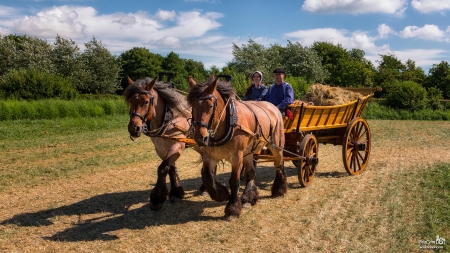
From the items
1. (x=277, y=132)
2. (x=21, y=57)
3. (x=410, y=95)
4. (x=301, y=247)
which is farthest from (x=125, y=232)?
(x=21, y=57)

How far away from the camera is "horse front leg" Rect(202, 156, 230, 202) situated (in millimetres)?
5402

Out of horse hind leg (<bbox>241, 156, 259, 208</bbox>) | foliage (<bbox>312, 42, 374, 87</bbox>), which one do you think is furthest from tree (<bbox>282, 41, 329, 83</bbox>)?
horse hind leg (<bbox>241, 156, 259, 208</bbox>)

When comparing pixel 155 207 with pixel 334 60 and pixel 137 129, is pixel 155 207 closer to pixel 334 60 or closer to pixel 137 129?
pixel 137 129

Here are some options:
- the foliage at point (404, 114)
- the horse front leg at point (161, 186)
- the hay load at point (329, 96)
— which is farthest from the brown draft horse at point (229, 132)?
the foliage at point (404, 114)

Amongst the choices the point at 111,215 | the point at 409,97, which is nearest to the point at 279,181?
the point at 111,215

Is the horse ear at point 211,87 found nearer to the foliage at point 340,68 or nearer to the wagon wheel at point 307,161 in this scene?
the wagon wheel at point 307,161

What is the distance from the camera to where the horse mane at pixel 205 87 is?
4938mm

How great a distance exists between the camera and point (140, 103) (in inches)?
217

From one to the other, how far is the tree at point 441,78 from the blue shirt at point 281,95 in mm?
37422

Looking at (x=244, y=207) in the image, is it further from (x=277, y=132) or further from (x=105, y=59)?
(x=105, y=59)

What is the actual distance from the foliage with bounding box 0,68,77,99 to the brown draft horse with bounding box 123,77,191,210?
2103cm

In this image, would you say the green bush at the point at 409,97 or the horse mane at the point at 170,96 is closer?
the horse mane at the point at 170,96

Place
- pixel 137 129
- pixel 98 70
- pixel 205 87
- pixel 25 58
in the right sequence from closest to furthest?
pixel 205 87 < pixel 137 129 < pixel 25 58 < pixel 98 70

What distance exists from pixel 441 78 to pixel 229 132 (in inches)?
1632
